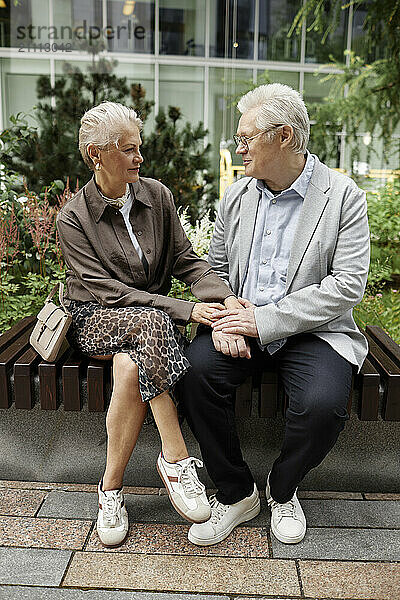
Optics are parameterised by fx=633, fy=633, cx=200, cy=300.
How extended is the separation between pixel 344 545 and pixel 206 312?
0.99 metres

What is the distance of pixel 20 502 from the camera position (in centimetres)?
254

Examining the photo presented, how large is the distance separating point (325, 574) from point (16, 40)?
214 inches

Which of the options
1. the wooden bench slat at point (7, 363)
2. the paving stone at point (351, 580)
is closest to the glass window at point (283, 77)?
the wooden bench slat at point (7, 363)

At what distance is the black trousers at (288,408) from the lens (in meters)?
2.22

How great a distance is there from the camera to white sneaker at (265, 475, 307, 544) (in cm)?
230

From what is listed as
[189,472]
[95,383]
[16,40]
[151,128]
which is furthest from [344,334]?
[16,40]

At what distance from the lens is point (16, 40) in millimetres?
5875

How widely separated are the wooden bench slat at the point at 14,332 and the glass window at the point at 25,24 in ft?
Answer: 11.7

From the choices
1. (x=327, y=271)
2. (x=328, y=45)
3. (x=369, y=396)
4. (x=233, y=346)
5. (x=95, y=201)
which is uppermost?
(x=328, y=45)

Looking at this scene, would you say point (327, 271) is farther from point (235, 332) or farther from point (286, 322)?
point (235, 332)

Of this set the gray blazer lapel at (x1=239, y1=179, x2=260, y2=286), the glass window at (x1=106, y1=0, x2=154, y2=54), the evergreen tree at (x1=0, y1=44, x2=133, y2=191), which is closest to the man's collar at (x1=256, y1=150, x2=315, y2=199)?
the gray blazer lapel at (x1=239, y1=179, x2=260, y2=286)

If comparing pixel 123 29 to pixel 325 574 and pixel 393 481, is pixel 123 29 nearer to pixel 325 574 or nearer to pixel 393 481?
pixel 393 481

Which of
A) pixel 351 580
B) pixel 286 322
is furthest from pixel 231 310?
pixel 351 580

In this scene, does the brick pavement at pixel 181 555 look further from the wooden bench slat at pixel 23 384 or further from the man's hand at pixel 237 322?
the man's hand at pixel 237 322
